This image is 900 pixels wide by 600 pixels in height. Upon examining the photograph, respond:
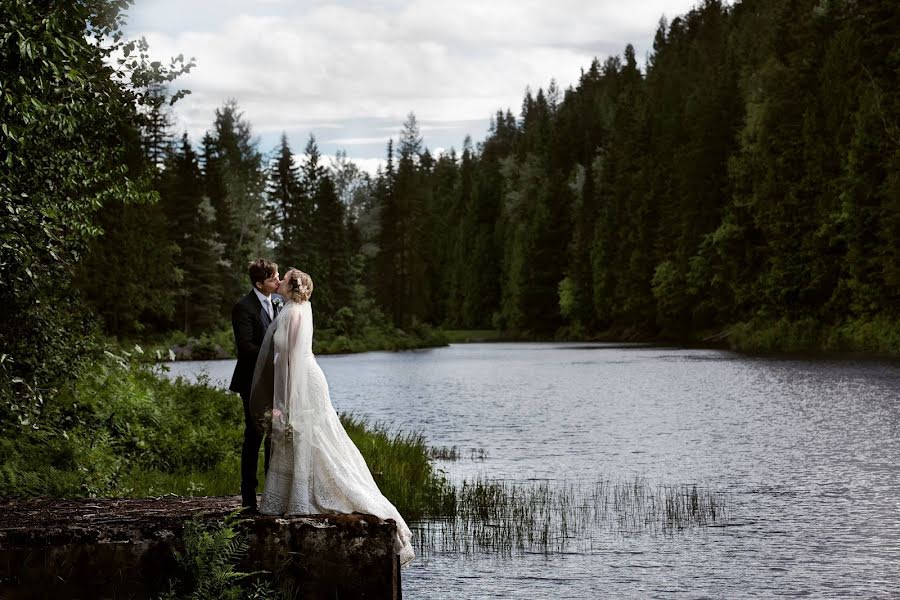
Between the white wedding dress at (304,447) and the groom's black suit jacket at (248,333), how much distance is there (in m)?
0.34

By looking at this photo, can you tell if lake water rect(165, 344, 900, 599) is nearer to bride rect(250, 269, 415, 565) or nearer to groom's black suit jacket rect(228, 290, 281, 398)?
bride rect(250, 269, 415, 565)

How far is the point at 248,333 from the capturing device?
29.2ft

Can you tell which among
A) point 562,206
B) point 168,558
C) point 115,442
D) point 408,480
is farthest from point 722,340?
point 168,558

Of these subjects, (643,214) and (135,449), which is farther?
(643,214)

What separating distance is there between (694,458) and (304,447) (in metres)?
12.5

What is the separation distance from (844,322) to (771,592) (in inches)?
1826

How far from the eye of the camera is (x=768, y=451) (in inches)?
795

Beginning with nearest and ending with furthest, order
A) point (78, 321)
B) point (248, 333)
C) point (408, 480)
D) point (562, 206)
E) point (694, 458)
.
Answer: point (248, 333), point (78, 321), point (408, 480), point (694, 458), point (562, 206)

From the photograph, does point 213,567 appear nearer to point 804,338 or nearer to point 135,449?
point 135,449

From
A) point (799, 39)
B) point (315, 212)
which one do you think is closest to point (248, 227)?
point (315, 212)

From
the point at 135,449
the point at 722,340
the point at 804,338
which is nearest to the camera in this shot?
the point at 135,449

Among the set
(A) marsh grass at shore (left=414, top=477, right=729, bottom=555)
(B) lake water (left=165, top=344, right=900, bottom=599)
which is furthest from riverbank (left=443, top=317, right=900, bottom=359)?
(A) marsh grass at shore (left=414, top=477, right=729, bottom=555)

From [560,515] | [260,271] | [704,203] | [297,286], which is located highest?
[704,203]

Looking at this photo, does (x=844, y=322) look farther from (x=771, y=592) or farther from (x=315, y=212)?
(x=771, y=592)
